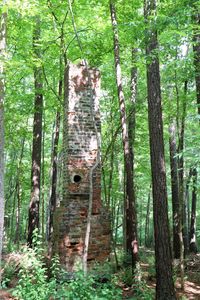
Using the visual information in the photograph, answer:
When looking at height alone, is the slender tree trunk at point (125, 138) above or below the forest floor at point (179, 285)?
above

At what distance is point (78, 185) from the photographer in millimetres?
7605

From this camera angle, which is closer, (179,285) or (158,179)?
(158,179)

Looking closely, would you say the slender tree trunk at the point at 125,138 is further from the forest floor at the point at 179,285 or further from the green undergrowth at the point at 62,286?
the forest floor at the point at 179,285

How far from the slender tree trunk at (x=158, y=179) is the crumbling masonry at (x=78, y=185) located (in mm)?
1434

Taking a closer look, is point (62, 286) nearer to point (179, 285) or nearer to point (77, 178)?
point (77, 178)

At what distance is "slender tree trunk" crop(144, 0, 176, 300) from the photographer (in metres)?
6.21

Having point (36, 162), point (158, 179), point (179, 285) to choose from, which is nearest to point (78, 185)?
point (158, 179)

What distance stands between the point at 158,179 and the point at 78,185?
2.07m

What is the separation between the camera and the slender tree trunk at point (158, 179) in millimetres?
6207

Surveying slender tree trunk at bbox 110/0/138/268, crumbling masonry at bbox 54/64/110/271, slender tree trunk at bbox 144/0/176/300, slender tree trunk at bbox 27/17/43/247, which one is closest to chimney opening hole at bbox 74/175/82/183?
crumbling masonry at bbox 54/64/110/271

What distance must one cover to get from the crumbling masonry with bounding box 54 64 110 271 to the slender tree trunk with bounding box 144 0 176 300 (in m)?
1.43

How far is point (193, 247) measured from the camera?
15.5 m

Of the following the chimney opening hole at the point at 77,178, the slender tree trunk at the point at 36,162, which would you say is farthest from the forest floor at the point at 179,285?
the chimney opening hole at the point at 77,178

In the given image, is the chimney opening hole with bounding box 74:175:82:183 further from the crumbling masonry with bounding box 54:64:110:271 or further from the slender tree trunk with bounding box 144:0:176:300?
the slender tree trunk with bounding box 144:0:176:300
